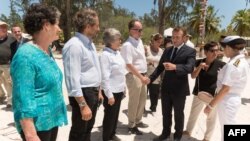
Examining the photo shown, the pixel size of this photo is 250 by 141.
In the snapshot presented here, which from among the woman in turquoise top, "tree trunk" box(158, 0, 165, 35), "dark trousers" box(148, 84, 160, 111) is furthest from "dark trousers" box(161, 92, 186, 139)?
"tree trunk" box(158, 0, 165, 35)

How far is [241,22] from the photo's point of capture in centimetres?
5894

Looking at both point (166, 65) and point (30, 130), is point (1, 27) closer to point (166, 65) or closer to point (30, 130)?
point (166, 65)

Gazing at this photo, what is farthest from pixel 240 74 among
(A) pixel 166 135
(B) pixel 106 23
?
(B) pixel 106 23

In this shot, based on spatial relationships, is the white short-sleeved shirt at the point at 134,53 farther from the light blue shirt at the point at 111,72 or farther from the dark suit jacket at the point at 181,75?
the dark suit jacket at the point at 181,75

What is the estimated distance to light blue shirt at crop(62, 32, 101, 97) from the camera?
2.99 m

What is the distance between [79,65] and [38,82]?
39.4 inches

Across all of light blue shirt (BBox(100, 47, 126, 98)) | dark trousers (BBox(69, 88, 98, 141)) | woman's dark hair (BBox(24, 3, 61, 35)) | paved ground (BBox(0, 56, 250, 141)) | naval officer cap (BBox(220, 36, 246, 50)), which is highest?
woman's dark hair (BBox(24, 3, 61, 35))

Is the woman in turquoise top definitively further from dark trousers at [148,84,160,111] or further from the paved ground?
dark trousers at [148,84,160,111]

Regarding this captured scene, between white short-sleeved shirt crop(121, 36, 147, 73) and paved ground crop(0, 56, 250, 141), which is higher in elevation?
white short-sleeved shirt crop(121, 36, 147, 73)

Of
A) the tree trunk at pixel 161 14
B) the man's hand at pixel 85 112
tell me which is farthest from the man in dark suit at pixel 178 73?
the tree trunk at pixel 161 14

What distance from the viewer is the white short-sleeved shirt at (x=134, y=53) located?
15.1 feet

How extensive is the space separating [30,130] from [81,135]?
57.3 inches

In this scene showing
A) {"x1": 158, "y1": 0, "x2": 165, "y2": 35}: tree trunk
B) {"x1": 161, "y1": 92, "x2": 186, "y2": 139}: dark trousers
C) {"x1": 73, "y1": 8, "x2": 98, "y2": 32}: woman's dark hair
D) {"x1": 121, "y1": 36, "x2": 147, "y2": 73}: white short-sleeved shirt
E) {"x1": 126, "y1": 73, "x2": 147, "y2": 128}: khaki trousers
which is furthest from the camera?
{"x1": 158, "y1": 0, "x2": 165, "y2": 35}: tree trunk

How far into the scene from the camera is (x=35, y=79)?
79.3 inches
